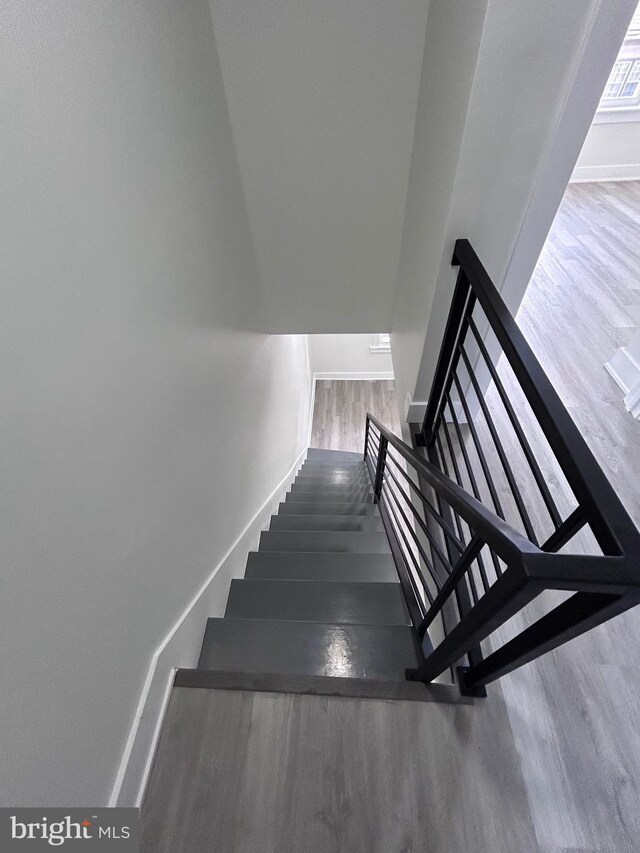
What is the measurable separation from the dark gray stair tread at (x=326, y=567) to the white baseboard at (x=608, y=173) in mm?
5102

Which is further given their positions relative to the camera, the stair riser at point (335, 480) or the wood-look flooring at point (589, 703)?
the stair riser at point (335, 480)

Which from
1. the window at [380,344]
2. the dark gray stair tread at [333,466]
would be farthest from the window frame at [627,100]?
the dark gray stair tread at [333,466]

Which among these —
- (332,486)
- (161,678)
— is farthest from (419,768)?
(332,486)

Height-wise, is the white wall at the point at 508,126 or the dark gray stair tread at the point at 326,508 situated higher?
the white wall at the point at 508,126

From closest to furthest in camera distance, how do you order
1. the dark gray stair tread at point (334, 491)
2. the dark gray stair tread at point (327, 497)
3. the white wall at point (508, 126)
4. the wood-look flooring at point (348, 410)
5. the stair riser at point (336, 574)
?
the white wall at point (508, 126)
the stair riser at point (336, 574)
the dark gray stair tread at point (327, 497)
the dark gray stair tread at point (334, 491)
the wood-look flooring at point (348, 410)

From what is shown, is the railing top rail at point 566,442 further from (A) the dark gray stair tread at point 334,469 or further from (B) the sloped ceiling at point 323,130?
(A) the dark gray stair tread at point 334,469

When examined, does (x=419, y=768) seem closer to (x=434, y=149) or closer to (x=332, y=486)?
(x=434, y=149)

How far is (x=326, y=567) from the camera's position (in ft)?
7.15

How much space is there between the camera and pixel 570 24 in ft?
3.53

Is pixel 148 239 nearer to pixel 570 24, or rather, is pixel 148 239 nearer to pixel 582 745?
pixel 570 24

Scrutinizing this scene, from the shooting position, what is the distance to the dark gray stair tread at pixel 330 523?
9.38ft

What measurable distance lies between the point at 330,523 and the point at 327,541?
1.24 ft

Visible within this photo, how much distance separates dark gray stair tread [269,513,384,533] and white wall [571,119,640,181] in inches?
184

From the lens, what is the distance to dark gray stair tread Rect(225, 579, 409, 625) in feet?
5.77
